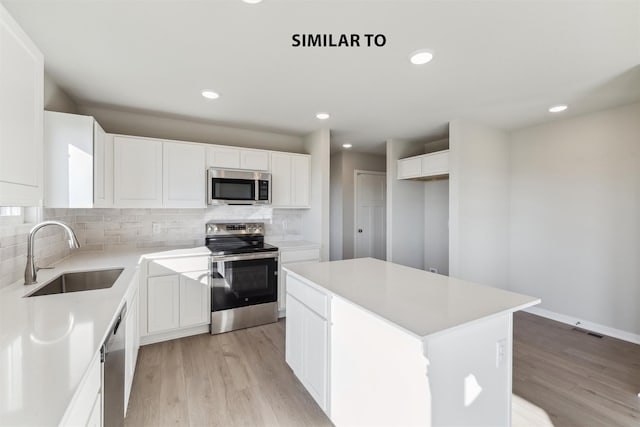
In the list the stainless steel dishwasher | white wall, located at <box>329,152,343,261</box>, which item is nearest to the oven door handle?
the stainless steel dishwasher

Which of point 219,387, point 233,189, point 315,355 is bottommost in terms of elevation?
point 219,387

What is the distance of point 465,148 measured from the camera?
339 cm

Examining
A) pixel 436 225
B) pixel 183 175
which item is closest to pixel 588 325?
pixel 436 225

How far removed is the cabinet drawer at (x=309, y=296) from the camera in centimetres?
170

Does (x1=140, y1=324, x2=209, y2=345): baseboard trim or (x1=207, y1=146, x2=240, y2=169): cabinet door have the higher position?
(x1=207, y1=146, x2=240, y2=169): cabinet door

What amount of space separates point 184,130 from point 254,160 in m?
0.92

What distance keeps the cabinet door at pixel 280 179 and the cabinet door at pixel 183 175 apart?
2.77 feet

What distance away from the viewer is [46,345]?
3.23 ft

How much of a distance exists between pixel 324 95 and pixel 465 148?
1.91m

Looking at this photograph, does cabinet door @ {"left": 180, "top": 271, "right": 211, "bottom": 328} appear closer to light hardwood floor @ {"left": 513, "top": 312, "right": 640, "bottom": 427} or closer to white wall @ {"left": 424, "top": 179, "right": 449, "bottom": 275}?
light hardwood floor @ {"left": 513, "top": 312, "right": 640, "bottom": 427}

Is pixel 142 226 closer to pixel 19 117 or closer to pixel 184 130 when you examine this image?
pixel 184 130

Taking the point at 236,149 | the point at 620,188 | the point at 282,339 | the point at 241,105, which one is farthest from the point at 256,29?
the point at 620,188

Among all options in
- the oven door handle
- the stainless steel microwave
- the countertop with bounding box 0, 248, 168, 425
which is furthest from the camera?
the stainless steel microwave

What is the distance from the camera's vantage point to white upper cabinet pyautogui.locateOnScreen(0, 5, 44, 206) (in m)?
1.07
